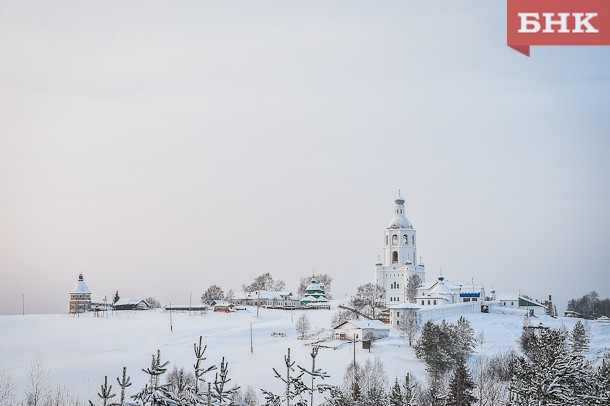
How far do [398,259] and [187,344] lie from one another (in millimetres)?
45917

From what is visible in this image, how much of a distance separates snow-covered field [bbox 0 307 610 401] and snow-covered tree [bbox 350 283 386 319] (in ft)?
13.5

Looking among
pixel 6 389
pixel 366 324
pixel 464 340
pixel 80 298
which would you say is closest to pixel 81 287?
pixel 80 298

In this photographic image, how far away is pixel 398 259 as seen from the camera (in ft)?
342

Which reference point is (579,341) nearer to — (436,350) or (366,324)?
(436,350)

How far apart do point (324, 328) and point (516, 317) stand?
20481 mm

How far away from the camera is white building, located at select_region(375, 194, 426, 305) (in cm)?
10156

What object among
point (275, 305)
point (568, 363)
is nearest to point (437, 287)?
point (275, 305)

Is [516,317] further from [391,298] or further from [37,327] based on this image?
[37,327]

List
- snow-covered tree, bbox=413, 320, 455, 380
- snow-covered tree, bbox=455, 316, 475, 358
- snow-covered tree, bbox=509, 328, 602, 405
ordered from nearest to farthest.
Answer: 1. snow-covered tree, bbox=509, 328, 602, 405
2. snow-covered tree, bbox=413, 320, 455, 380
3. snow-covered tree, bbox=455, 316, 475, 358

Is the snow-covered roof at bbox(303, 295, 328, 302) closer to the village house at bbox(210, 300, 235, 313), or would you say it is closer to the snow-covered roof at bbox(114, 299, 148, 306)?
the village house at bbox(210, 300, 235, 313)

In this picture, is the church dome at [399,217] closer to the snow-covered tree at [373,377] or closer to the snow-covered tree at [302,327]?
the snow-covered tree at [302,327]

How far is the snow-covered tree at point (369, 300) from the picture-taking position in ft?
269

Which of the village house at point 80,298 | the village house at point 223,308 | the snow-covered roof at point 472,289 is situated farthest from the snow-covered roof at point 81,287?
the snow-covered roof at point 472,289

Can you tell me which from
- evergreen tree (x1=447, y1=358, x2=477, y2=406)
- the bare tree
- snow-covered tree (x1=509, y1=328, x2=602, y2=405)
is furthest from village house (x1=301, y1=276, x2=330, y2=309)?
snow-covered tree (x1=509, y1=328, x2=602, y2=405)
